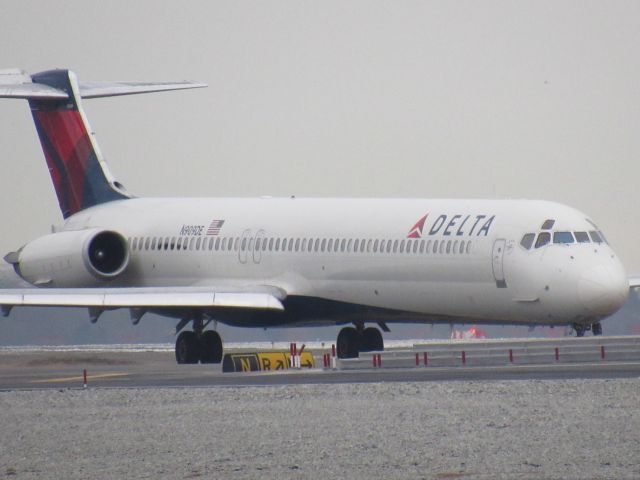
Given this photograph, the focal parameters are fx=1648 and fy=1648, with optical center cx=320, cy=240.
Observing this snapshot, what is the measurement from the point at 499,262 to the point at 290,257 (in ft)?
21.7

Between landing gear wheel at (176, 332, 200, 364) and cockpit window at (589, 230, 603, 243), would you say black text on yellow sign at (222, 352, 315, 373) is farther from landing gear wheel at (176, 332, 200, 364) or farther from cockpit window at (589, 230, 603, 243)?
cockpit window at (589, 230, 603, 243)

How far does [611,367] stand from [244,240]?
12.8 m

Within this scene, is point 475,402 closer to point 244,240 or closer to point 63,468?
point 63,468

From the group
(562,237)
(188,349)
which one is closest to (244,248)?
(188,349)

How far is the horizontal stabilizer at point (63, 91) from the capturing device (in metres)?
43.9

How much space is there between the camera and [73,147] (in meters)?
45.2

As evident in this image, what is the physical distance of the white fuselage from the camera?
33750 millimetres

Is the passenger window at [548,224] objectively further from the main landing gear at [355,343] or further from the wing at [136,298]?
the main landing gear at [355,343]

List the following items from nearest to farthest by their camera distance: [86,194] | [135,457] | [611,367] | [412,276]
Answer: [135,457], [611,367], [412,276], [86,194]

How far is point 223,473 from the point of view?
16641 mm

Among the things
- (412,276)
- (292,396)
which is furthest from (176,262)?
(292,396)

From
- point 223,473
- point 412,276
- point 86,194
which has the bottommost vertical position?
point 223,473

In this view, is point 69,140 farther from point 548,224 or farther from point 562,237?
point 562,237

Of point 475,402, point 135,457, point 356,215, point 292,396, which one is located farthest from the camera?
point 356,215
